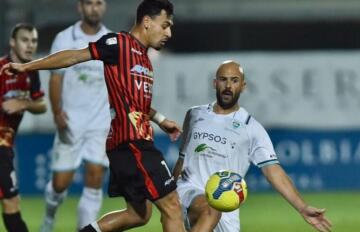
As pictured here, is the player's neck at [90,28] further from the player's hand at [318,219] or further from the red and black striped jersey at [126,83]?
the player's hand at [318,219]

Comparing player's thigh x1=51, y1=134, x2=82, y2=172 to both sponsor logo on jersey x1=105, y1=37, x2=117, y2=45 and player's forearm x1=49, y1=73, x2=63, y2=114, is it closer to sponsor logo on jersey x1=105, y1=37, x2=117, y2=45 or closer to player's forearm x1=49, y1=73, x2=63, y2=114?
player's forearm x1=49, y1=73, x2=63, y2=114

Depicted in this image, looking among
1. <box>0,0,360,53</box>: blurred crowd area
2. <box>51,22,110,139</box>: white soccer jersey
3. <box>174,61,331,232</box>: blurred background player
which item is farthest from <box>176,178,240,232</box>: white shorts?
<box>0,0,360,53</box>: blurred crowd area

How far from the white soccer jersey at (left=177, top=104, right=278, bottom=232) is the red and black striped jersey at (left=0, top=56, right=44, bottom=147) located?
1.61 m

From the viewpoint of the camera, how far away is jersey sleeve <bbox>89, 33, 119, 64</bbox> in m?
8.02

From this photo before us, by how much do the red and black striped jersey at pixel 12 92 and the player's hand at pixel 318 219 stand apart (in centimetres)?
278

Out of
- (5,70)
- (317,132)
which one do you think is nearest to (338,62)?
(317,132)

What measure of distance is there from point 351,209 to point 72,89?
4078mm

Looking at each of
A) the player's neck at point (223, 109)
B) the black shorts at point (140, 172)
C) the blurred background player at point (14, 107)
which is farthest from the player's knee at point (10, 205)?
the player's neck at point (223, 109)

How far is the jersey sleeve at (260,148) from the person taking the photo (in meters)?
8.62

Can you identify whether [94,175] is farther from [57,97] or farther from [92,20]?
[92,20]

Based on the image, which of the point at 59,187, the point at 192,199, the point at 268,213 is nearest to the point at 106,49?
the point at 192,199

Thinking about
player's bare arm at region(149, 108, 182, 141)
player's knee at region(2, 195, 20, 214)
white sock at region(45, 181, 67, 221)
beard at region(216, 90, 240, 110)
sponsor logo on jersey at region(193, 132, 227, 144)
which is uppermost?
beard at region(216, 90, 240, 110)

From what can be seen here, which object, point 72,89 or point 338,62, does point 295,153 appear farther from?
point 72,89

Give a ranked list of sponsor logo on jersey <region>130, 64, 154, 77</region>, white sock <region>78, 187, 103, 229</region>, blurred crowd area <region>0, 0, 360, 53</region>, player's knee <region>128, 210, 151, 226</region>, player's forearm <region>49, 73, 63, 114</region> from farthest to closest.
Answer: blurred crowd area <region>0, 0, 360, 53</region>, player's forearm <region>49, 73, 63, 114</region>, white sock <region>78, 187, 103, 229</region>, player's knee <region>128, 210, 151, 226</region>, sponsor logo on jersey <region>130, 64, 154, 77</region>
